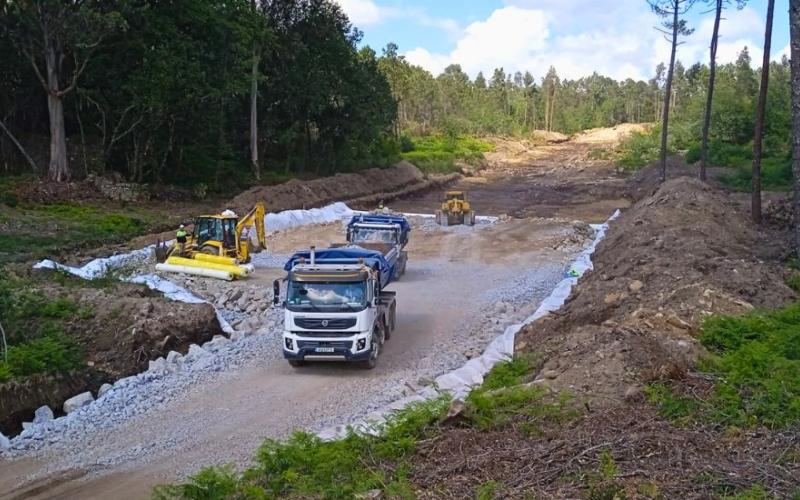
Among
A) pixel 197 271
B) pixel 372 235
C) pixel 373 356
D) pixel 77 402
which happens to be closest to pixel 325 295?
pixel 373 356

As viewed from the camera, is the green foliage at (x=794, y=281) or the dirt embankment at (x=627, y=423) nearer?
the dirt embankment at (x=627, y=423)

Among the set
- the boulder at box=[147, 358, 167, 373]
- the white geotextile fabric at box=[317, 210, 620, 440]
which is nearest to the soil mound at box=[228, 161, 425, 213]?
the boulder at box=[147, 358, 167, 373]

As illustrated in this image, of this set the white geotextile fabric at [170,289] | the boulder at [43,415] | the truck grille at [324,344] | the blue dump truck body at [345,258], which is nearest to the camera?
the boulder at [43,415]

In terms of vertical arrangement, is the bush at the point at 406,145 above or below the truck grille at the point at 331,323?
above

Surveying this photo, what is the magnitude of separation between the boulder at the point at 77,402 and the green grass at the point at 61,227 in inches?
428

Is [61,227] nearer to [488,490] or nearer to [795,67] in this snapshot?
[795,67]

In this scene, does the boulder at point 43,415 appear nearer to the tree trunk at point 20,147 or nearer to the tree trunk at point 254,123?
the tree trunk at point 20,147

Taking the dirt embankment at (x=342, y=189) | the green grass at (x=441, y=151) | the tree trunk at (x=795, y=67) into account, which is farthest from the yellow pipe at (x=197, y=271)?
the green grass at (x=441, y=151)

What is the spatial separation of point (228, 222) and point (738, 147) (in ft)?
152

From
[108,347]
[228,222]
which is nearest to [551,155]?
[228,222]

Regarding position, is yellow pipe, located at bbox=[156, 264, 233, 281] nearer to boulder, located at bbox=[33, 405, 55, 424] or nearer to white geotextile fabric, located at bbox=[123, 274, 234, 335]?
white geotextile fabric, located at bbox=[123, 274, 234, 335]

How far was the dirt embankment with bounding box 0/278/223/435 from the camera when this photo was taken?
16.8 m

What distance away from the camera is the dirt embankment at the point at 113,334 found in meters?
16.8

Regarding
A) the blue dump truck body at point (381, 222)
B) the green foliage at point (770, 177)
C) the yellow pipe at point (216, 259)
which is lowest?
the yellow pipe at point (216, 259)
